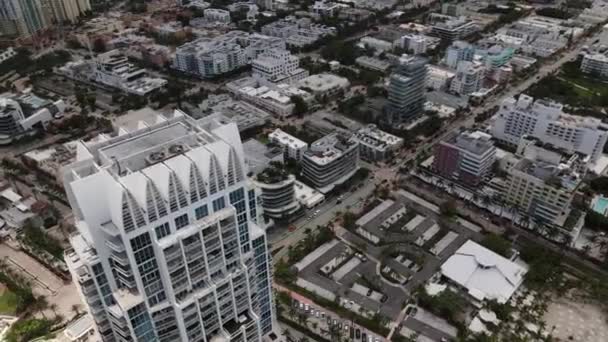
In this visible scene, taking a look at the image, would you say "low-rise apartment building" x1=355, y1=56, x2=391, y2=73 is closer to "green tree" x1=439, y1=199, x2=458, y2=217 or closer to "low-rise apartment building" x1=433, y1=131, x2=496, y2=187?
"low-rise apartment building" x1=433, y1=131, x2=496, y2=187

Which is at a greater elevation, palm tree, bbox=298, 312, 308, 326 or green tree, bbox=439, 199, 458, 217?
green tree, bbox=439, 199, 458, 217

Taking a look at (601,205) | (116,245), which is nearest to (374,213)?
(601,205)

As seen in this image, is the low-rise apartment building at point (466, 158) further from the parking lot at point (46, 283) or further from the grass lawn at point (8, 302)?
the grass lawn at point (8, 302)

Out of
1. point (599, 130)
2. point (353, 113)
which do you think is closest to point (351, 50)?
point (353, 113)

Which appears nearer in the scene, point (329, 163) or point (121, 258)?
point (121, 258)

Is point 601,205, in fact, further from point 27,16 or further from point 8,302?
point 27,16

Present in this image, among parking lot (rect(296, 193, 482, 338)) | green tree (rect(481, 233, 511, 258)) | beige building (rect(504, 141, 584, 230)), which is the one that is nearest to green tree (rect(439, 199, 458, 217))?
parking lot (rect(296, 193, 482, 338))
